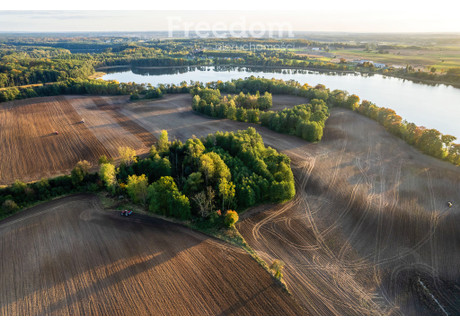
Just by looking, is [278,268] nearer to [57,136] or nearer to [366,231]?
[366,231]

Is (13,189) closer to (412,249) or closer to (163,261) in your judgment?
(163,261)

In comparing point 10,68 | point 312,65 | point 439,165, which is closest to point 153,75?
point 10,68

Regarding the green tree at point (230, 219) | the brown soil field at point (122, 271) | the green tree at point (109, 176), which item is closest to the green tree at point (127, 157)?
the green tree at point (109, 176)

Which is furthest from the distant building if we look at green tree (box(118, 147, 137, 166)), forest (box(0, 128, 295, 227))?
green tree (box(118, 147, 137, 166))

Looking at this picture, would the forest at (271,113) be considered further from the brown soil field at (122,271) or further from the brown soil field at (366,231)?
the brown soil field at (122,271)

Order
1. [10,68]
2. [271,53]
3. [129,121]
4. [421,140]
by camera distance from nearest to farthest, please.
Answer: [421,140] < [129,121] < [10,68] < [271,53]

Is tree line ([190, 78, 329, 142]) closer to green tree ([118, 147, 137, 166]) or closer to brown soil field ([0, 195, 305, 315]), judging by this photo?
green tree ([118, 147, 137, 166])
